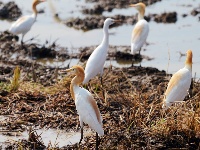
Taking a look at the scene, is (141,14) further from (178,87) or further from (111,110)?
(178,87)

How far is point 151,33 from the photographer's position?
686 inches

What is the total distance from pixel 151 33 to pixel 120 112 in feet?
26.0

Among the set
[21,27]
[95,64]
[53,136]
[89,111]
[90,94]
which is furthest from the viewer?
[21,27]

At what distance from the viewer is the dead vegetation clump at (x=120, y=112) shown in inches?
323

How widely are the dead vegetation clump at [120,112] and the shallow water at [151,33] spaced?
5.16ft

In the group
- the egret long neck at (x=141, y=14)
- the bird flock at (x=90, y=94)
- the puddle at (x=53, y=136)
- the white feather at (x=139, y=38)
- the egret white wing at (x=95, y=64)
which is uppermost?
the egret long neck at (x=141, y=14)

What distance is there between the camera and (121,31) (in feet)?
58.5

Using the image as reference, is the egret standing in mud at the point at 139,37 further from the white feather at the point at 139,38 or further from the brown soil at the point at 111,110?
the brown soil at the point at 111,110

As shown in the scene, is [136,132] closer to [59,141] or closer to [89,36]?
[59,141]

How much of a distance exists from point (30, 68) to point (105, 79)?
2418mm

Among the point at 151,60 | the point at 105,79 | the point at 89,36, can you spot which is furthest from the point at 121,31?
the point at 105,79

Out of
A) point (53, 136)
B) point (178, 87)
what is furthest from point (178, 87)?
point (53, 136)

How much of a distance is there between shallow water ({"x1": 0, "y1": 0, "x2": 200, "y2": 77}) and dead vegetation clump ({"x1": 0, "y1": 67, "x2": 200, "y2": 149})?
157 cm

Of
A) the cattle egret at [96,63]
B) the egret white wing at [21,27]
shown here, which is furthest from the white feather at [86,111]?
the egret white wing at [21,27]
